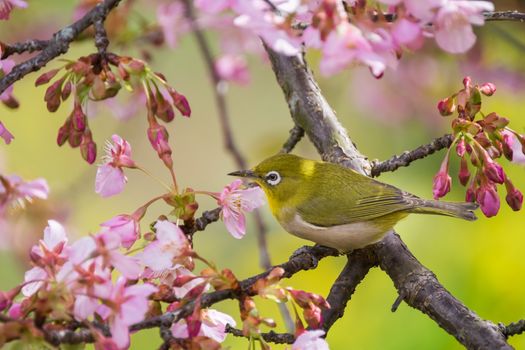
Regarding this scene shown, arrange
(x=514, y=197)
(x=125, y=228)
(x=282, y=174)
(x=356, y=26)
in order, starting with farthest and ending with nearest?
(x=282, y=174), (x=514, y=197), (x=125, y=228), (x=356, y=26)

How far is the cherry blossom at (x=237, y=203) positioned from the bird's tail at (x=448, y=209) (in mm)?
872

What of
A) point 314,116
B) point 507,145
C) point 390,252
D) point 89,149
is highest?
point 89,149

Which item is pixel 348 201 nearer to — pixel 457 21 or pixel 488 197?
pixel 488 197

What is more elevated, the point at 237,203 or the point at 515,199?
the point at 237,203

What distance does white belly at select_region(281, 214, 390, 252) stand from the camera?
2764 mm

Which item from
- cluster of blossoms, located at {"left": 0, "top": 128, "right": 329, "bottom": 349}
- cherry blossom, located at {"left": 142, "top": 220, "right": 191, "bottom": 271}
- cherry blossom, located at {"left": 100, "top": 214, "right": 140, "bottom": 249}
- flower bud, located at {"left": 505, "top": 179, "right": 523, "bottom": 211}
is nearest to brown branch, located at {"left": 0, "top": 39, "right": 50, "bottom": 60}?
cluster of blossoms, located at {"left": 0, "top": 128, "right": 329, "bottom": 349}

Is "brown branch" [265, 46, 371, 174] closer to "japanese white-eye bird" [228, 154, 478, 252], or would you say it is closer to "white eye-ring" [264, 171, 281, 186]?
"japanese white-eye bird" [228, 154, 478, 252]

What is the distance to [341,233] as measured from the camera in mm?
2996

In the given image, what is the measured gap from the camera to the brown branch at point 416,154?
2455mm

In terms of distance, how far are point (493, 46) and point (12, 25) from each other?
9.34 ft

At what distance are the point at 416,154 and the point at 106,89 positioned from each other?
3.19ft

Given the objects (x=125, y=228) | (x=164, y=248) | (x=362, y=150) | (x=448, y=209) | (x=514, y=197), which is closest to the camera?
(x=164, y=248)

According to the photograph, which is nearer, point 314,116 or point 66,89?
point 66,89

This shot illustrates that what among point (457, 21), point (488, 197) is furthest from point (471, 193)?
point (457, 21)
